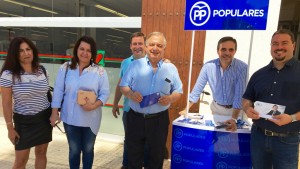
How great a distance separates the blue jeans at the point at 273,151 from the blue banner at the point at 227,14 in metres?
1.08

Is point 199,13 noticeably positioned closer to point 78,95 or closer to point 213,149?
point 213,149

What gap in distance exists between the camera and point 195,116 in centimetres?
293

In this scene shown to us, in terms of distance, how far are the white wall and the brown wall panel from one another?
137 mm

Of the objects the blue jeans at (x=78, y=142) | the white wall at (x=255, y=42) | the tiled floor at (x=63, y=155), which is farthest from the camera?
the tiled floor at (x=63, y=155)

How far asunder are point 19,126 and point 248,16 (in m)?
2.70

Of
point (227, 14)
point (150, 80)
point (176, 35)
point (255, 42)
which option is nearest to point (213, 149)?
point (150, 80)

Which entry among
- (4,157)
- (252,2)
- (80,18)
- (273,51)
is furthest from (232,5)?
(4,157)

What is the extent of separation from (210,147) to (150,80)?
0.97m

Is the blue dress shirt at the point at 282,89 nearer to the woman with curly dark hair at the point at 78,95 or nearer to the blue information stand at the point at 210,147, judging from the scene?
the blue information stand at the point at 210,147

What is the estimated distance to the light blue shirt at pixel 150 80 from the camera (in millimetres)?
2619

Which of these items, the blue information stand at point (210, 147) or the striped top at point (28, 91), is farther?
the blue information stand at point (210, 147)

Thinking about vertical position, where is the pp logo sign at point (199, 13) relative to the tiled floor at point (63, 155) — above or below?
above

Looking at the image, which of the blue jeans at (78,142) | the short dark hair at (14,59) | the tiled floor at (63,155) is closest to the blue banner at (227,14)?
the blue jeans at (78,142)

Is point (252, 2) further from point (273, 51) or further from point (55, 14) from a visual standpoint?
point (55, 14)
